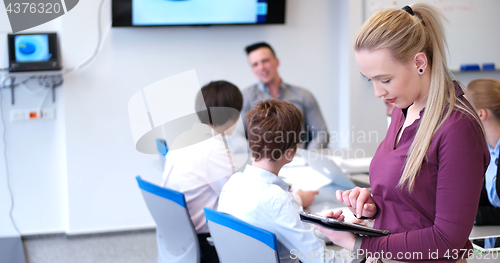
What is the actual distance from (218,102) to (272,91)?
1.41 m

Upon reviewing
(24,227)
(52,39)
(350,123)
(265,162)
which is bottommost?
(24,227)

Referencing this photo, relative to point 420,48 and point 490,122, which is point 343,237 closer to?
point 420,48

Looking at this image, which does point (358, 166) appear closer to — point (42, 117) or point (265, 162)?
point (265, 162)

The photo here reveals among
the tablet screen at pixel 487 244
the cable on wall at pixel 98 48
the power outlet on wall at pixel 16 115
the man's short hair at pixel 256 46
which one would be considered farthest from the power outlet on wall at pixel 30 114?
the tablet screen at pixel 487 244

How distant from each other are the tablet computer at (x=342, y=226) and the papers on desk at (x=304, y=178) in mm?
1029

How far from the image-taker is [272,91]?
3389 millimetres

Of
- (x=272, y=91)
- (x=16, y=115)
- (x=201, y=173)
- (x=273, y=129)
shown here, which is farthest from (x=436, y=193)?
(x=16, y=115)

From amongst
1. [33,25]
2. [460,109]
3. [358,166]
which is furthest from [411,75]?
[33,25]

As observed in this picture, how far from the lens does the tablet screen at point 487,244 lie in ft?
4.14

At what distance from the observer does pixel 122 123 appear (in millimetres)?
3326

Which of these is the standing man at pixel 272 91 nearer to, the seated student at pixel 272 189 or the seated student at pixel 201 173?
the seated student at pixel 201 173

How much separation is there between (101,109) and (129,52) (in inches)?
20.0

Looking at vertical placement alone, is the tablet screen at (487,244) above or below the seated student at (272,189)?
below

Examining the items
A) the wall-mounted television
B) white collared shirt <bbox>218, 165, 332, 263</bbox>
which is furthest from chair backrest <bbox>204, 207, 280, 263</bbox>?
the wall-mounted television
